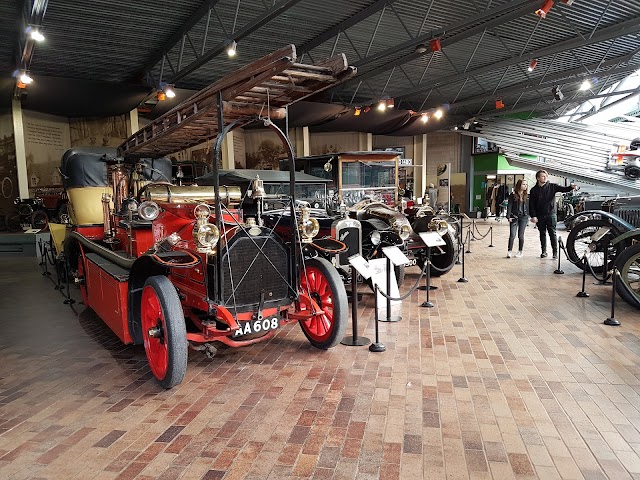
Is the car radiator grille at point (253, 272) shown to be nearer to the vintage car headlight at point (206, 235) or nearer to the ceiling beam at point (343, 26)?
the vintage car headlight at point (206, 235)

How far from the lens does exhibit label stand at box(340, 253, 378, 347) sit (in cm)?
349

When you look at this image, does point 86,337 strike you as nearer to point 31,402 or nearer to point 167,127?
point 31,402

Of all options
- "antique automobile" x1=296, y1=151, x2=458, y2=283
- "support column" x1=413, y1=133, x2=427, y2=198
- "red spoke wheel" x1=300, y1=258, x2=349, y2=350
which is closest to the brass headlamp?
"red spoke wheel" x1=300, y1=258, x2=349, y2=350

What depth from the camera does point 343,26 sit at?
8.91m

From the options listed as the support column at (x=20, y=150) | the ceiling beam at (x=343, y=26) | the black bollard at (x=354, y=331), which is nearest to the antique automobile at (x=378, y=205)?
the black bollard at (x=354, y=331)

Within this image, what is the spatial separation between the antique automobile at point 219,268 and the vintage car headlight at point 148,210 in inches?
0.5

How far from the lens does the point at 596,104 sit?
60.6 feet

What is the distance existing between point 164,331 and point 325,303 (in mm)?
1303

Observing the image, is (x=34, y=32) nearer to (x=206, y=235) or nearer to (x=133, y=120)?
(x=133, y=120)

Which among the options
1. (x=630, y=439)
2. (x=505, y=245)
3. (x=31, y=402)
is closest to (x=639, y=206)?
(x=505, y=245)

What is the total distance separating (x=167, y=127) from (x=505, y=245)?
810 cm

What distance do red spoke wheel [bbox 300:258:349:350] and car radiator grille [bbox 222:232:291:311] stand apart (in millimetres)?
257

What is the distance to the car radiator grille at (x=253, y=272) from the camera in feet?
10.00

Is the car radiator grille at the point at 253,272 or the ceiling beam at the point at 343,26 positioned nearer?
the car radiator grille at the point at 253,272
